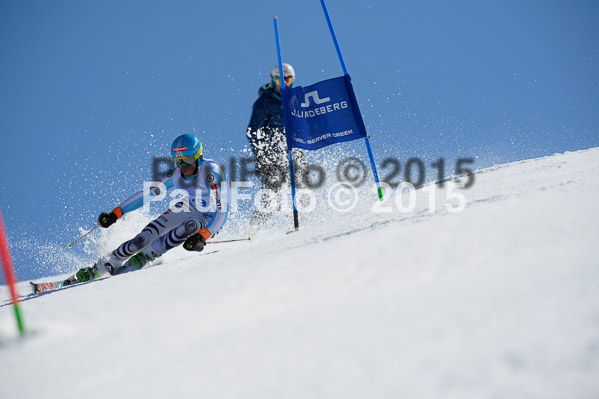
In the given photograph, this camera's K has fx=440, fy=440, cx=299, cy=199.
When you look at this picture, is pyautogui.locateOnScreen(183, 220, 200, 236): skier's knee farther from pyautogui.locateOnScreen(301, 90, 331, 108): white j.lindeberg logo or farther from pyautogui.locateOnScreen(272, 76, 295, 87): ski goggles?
pyautogui.locateOnScreen(272, 76, 295, 87): ski goggles

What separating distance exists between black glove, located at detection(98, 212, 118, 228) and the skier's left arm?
112cm

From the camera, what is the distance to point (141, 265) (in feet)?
15.1

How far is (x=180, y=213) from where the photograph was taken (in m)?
4.89

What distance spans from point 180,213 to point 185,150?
2.30ft

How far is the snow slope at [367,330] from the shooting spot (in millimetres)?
1057

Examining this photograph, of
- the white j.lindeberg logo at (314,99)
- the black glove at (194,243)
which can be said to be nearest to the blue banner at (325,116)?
the white j.lindeberg logo at (314,99)

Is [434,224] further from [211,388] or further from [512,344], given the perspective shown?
[211,388]

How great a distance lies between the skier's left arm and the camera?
186 inches

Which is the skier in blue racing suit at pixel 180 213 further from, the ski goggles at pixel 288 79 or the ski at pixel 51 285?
the ski goggles at pixel 288 79

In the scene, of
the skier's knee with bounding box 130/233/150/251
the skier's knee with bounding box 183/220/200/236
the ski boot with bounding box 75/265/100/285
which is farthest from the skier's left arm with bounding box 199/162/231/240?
the ski boot with bounding box 75/265/100/285

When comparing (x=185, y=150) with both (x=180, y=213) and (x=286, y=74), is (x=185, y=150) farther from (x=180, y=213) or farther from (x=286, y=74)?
(x=286, y=74)

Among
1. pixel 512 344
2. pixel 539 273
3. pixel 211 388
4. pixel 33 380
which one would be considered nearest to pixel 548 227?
pixel 539 273

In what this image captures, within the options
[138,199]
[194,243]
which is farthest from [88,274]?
[194,243]

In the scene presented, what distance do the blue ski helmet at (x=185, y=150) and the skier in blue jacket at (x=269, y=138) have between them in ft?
6.94
